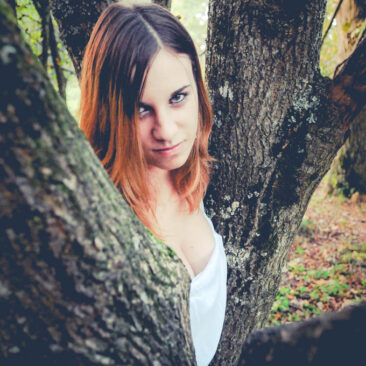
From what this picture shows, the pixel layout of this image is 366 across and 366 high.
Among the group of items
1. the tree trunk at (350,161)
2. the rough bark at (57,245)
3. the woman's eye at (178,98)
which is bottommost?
the tree trunk at (350,161)

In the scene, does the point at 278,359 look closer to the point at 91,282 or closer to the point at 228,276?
the point at 91,282

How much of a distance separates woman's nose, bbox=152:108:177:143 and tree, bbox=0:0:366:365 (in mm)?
485

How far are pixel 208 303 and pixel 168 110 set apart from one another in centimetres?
A: 123

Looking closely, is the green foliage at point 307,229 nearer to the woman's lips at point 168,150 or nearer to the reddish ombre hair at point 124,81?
the reddish ombre hair at point 124,81

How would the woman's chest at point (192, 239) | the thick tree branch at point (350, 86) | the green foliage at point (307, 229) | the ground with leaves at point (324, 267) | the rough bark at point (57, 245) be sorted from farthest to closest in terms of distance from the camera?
the green foliage at point (307, 229) → the ground with leaves at point (324, 267) → the woman's chest at point (192, 239) → the thick tree branch at point (350, 86) → the rough bark at point (57, 245)

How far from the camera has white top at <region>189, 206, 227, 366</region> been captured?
1629 mm

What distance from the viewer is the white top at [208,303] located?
163cm

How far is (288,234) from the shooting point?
1.79 meters

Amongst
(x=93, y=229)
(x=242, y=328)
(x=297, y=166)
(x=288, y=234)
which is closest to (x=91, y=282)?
(x=93, y=229)

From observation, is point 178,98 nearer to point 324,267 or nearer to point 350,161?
point 324,267

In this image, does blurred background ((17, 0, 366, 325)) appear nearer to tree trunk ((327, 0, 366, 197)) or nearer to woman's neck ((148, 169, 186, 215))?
tree trunk ((327, 0, 366, 197))

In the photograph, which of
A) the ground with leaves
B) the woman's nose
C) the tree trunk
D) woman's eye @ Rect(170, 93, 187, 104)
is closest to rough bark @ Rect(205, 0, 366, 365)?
woman's eye @ Rect(170, 93, 187, 104)

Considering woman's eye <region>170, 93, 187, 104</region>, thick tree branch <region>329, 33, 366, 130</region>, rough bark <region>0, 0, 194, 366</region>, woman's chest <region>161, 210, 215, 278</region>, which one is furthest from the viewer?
woman's chest <region>161, 210, 215, 278</region>

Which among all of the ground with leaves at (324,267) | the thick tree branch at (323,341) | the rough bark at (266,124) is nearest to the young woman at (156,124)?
the rough bark at (266,124)
